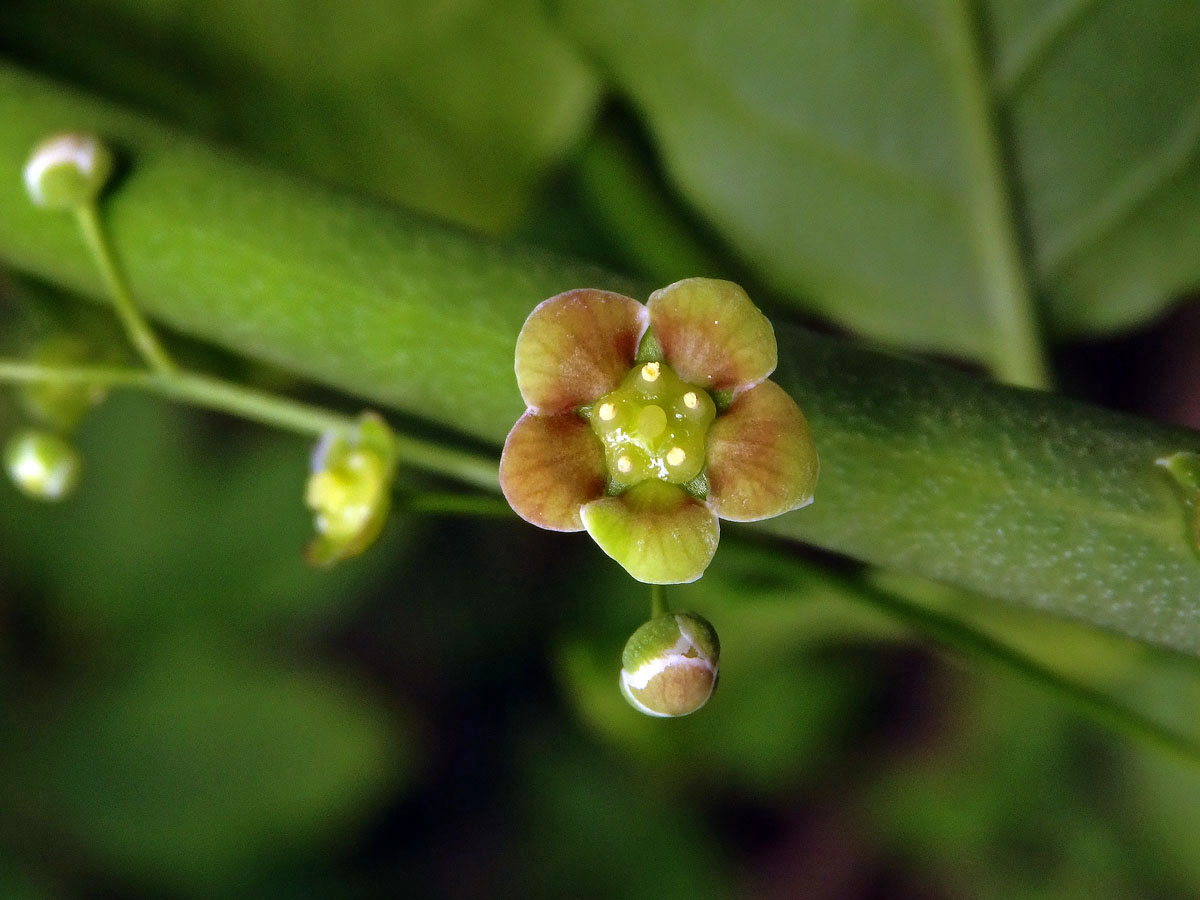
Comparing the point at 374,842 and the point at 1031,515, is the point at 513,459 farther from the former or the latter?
Answer: the point at 374,842

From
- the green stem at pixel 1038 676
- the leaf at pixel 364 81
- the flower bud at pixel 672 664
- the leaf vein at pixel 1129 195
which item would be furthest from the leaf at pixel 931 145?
the flower bud at pixel 672 664

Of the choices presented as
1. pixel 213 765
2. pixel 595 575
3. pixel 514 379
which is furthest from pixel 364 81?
pixel 213 765

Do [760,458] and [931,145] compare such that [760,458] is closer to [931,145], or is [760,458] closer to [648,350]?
[648,350]

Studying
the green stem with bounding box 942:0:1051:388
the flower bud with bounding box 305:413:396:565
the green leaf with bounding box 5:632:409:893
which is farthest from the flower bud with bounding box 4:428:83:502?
the green leaf with bounding box 5:632:409:893

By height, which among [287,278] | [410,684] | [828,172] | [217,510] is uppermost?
[217,510]

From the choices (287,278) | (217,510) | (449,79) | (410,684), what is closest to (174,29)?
(449,79)

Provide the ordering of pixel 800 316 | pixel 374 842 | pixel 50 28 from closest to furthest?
1. pixel 50 28
2. pixel 800 316
3. pixel 374 842

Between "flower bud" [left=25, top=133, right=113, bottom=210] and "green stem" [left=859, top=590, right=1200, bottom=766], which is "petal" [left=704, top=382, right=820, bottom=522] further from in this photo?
"flower bud" [left=25, top=133, right=113, bottom=210]
